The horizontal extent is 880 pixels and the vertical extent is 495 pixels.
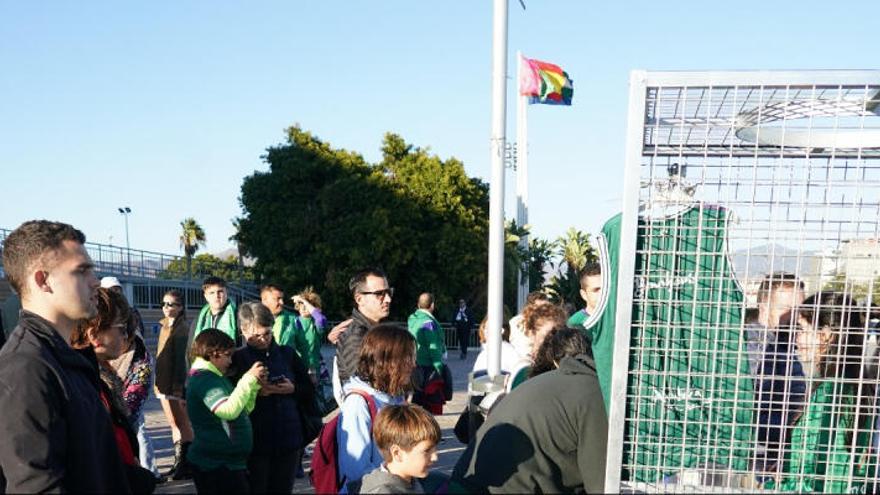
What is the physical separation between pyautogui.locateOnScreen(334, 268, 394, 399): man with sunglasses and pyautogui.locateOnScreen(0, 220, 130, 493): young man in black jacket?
2007 mm

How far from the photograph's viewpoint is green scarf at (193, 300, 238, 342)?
748 centimetres

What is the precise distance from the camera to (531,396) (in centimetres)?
296

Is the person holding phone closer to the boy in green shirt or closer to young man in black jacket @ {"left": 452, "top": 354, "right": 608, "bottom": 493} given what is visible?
the boy in green shirt

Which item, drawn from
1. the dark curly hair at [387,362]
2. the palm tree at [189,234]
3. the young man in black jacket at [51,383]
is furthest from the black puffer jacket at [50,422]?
the palm tree at [189,234]

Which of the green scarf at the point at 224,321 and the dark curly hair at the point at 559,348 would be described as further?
the green scarf at the point at 224,321

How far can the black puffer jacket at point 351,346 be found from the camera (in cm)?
466

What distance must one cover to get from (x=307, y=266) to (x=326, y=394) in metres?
23.9

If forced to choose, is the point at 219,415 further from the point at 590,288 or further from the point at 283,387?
the point at 590,288

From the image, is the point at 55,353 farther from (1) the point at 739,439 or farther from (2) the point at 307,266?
(2) the point at 307,266

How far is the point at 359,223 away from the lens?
3136cm

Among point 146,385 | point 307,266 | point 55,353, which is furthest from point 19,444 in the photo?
point 307,266

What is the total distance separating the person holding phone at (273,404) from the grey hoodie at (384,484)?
68.6 inches

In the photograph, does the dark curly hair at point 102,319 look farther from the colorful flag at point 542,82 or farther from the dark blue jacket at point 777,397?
the colorful flag at point 542,82

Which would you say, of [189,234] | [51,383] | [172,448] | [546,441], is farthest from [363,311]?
[189,234]
